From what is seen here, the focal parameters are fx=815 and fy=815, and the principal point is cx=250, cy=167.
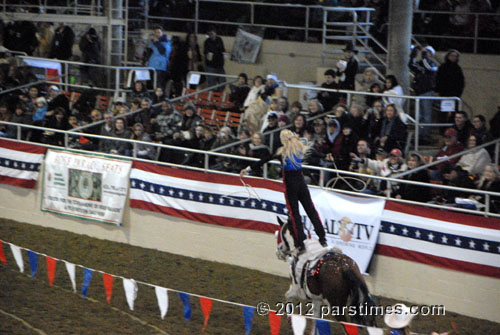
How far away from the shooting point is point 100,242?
613 inches

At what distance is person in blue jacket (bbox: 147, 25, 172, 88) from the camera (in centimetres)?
2108

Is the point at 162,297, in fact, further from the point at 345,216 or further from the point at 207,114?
the point at 207,114

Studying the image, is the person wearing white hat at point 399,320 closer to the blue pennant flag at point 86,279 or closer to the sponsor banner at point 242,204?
the sponsor banner at point 242,204

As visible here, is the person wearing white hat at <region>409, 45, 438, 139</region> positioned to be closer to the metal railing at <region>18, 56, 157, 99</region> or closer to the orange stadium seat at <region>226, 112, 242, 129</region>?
the orange stadium seat at <region>226, 112, 242, 129</region>

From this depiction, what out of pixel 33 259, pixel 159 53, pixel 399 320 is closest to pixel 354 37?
pixel 159 53

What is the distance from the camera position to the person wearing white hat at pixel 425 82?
53.6 ft

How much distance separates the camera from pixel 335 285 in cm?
968

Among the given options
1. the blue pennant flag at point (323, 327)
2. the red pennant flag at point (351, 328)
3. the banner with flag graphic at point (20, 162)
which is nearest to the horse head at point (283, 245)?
the blue pennant flag at point (323, 327)

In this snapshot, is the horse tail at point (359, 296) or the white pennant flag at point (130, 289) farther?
the white pennant flag at point (130, 289)

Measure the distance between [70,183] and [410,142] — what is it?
665 cm

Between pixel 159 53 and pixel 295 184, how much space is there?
1127 cm

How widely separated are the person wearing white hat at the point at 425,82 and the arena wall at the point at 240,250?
464 centimetres

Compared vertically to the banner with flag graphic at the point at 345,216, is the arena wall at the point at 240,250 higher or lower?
lower

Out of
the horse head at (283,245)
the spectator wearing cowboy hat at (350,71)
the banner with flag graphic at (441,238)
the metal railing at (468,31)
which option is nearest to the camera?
the horse head at (283,245)
